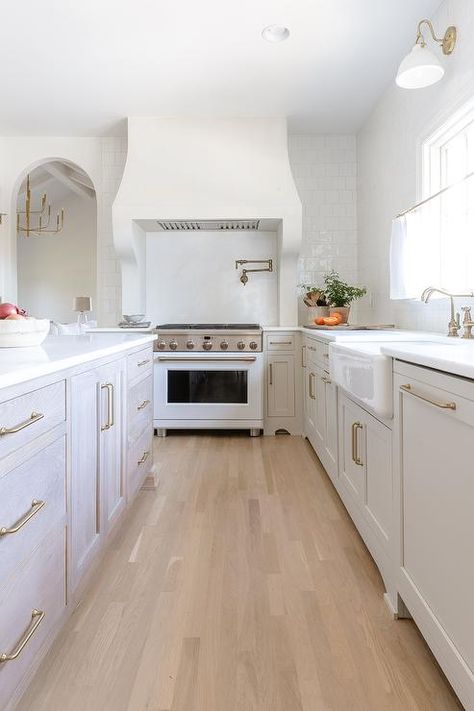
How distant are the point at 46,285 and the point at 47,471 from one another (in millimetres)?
7697

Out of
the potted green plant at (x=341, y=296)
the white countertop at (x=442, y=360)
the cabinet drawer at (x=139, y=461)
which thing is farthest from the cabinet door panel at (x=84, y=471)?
the potted green plant at (x=341, y=296)

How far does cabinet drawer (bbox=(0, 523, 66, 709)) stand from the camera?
1.00 m

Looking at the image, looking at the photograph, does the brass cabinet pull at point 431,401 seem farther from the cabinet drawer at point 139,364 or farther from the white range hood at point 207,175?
the white range hood at point 207,175

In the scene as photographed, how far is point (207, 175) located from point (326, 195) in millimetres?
1152

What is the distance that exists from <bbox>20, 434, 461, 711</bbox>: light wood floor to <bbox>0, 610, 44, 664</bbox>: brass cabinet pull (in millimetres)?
212

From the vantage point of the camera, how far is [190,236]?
4.53 meters

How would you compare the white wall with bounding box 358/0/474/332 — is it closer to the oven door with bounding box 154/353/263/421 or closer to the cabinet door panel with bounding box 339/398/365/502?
the cabinet door panel with bounding box 339/398/365/502

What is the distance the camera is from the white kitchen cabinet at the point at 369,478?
1.61 metres

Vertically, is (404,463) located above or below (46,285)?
below

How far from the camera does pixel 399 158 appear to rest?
3.27m

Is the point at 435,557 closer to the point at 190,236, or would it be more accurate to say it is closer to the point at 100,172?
the point at 190,236

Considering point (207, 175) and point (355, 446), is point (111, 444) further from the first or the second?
point (207, 175)

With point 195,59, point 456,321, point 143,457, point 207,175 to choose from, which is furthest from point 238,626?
point 207,175

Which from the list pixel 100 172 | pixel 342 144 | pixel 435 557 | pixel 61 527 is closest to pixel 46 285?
pixel 100 172
